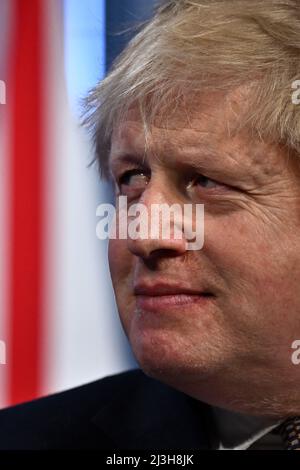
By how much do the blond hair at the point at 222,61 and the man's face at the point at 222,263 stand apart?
0.03m

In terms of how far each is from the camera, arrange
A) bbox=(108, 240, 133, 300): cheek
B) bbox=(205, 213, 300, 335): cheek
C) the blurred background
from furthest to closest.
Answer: the blurred background, bbox=(108, 240, 133, 300): cheek, bbox=(205, 213, 300, 335): cheek

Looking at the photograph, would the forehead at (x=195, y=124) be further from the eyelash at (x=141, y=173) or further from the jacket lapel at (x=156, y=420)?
Result: the jacket lapel at (x=156, y=420)

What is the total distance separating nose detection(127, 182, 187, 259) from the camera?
0.87m

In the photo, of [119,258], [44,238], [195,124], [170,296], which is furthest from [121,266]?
[44,238]

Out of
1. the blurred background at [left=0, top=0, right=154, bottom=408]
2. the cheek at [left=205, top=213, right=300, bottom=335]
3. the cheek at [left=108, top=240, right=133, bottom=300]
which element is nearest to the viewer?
the cheek at [left=205, top=213, right=300, bottom=335]

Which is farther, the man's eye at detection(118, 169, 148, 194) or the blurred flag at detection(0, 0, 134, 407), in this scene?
the blurred flag at detection(0, 0, 134, 407)

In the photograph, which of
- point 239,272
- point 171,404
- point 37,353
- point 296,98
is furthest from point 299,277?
point 37,353

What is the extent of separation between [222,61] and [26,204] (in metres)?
0.54

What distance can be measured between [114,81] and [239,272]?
1.08 feet

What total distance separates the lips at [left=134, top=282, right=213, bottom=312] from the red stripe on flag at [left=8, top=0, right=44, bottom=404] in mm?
437

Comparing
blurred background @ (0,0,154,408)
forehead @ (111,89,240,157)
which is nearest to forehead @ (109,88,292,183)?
forehead @ (111,89,240,157)

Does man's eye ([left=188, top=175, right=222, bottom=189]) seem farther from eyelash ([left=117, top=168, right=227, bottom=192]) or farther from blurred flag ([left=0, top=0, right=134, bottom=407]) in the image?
blurred flag ([left=0, top=0, right=134, bottom=407])

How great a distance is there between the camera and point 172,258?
882mm
